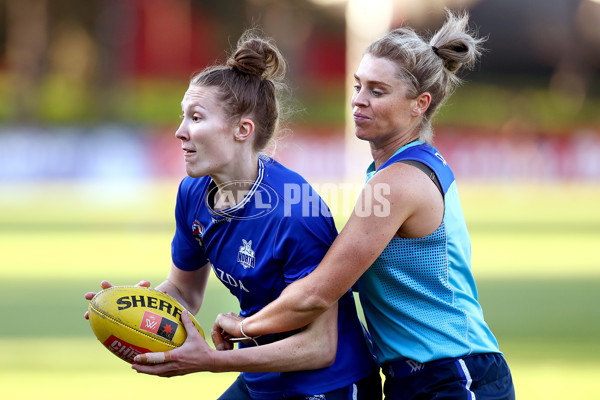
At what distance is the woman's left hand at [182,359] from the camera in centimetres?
383

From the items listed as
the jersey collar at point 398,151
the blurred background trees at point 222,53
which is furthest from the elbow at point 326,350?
the blurred background trees at point 222,53

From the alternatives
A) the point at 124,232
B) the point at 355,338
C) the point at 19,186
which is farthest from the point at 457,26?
the point at 19,186

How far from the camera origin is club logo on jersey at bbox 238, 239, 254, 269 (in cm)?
394

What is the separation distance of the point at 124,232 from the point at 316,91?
71.0 ft

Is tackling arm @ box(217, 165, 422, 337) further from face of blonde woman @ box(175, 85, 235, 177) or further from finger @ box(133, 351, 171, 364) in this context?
face of blonde woman @ box(175, 85, 235, 177)

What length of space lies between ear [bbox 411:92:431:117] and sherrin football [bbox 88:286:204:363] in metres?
1.42

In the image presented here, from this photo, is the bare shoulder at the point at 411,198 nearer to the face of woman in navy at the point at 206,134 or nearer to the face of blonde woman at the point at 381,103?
the face of blonde woman at the point at 381,103

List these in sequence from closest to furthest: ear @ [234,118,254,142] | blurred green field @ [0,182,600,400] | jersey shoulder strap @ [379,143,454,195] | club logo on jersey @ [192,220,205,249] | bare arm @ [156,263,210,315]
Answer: jersey shoulder strap @ [379,143,454,195]
ear @ [234,118,254,142]
club logo on jersey @ [192,220,205,249]
bare arm @ [156,263,210,315]
blurred green field @ [0,182,600,400]

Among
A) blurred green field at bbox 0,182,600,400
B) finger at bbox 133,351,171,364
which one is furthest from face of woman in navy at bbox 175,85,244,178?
blurred green field at bbox 0,182,600,400

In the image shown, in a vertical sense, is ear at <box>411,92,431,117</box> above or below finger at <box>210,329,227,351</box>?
above

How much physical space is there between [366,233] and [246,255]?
601 millimetres

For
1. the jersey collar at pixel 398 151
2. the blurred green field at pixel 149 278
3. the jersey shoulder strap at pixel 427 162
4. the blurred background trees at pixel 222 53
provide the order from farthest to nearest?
1. the blurred background trees at pixel 222 53
2. the blurred green field at pixel 149 278
3. the jersey collar at pixel 398 151
4. the jersey shoulder strap at pixel 427 162

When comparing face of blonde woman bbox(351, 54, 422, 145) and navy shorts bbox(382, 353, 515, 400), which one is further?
face of blonde woman bbox(351, 54, 422, 145)

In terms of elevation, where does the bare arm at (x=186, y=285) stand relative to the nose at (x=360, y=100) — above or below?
below
